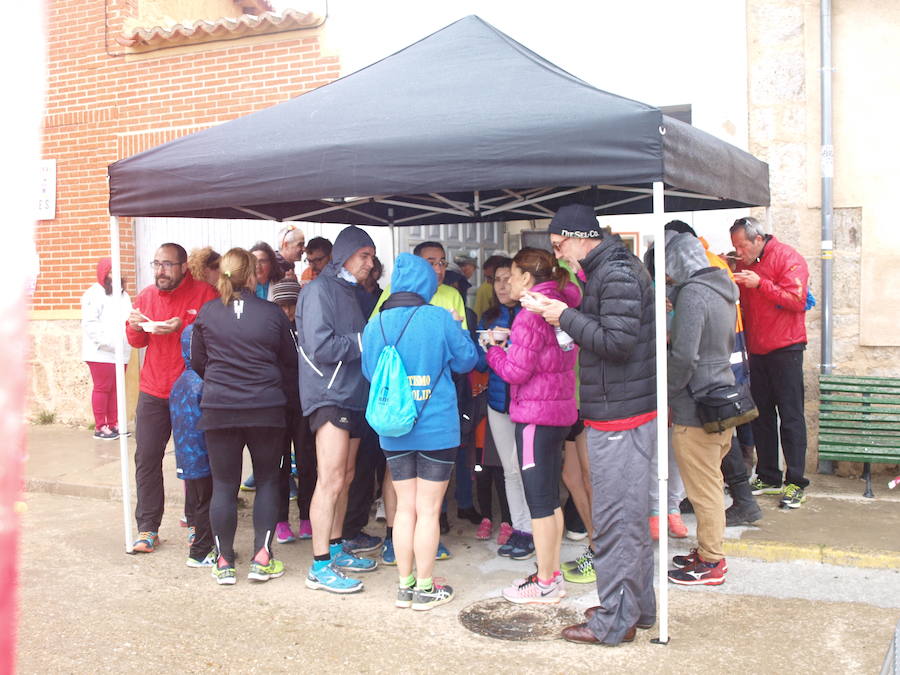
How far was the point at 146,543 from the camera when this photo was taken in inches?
216

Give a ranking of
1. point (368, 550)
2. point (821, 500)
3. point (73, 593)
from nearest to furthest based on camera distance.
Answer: point (73, 593) → point (368, 550) → point (821, 500)

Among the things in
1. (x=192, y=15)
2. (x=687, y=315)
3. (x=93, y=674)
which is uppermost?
(x=192, y=15)

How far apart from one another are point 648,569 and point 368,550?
6.72 feet

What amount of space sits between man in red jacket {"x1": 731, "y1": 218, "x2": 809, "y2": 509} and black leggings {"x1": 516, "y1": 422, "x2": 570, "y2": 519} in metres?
2.32

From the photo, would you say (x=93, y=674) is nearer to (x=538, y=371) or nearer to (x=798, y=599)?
(x=538, y=371)

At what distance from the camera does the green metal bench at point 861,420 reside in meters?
6.23

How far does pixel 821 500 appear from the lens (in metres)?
6.13

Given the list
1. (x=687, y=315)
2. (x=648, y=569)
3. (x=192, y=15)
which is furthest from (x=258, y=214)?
(x=192, y=15)

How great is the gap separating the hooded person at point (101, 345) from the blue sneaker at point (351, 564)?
16.3 feet

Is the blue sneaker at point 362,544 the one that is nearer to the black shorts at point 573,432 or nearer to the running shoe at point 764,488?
the black shorts at point 573,432

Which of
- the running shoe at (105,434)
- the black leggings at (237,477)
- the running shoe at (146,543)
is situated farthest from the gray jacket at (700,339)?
the running shoe at (105,434)

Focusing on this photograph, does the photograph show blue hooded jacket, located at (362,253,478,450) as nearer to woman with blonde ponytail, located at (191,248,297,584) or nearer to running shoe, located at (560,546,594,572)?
woman with blonde ponytail, located at (191,248,297,584)

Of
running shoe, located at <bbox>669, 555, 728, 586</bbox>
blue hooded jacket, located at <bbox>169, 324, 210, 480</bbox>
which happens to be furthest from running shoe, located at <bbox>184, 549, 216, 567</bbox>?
running shoe, located at <bbox>669, 555, 728, 586</bbox>

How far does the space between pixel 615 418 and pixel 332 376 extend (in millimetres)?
1644
